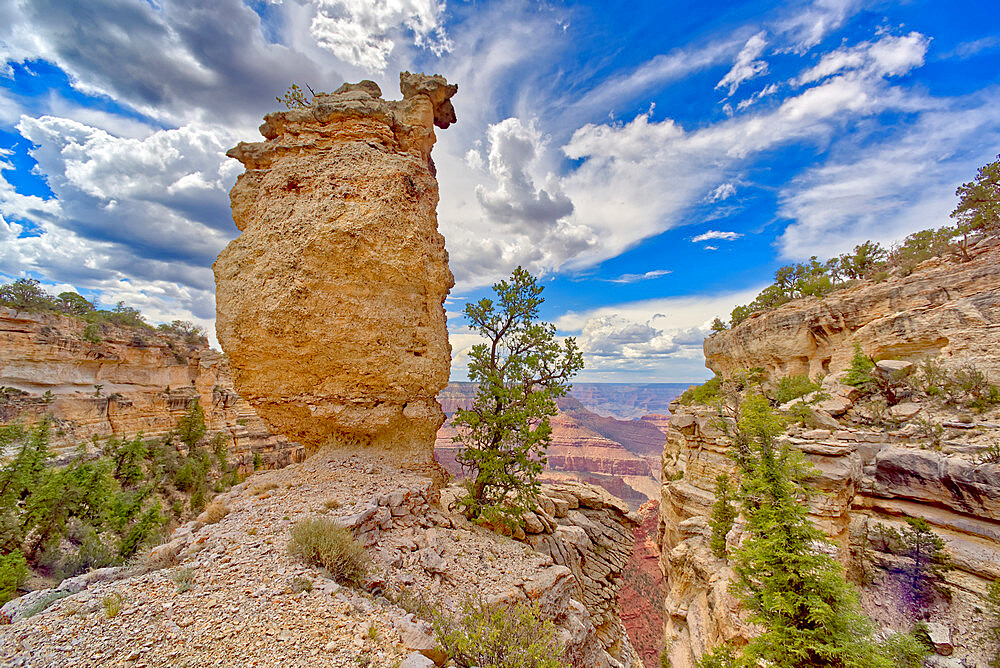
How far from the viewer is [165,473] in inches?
1046

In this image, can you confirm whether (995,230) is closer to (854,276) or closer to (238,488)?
(854,276)

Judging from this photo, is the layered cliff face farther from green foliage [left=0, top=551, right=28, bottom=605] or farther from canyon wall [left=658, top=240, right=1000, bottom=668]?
canyon wall [left=658, top=240, right=1000, bottom=668]

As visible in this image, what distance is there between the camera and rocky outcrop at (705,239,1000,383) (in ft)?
48.2

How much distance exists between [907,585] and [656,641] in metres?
24.7

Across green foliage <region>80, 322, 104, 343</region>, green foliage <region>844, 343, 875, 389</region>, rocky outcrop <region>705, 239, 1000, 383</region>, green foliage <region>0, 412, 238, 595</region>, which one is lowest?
green foliage <region>0, 412, 238, 595</region>

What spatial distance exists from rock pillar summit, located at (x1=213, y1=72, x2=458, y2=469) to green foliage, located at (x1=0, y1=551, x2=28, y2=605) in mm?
8487

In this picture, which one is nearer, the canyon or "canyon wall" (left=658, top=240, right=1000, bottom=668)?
"canyon wall" (left=658, top=240, right=1000, bottom=668)

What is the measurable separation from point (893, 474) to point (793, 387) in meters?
15.0

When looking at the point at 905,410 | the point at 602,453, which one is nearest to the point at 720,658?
the point at 905,410

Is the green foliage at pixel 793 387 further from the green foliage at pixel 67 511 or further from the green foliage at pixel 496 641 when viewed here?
the green foliage at pixel 67 511

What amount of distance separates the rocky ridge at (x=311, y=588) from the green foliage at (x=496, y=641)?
337 mm

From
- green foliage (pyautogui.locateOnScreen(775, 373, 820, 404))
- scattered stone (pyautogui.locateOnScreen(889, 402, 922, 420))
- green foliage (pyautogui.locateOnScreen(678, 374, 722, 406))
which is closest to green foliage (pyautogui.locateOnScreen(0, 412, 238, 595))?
scattered stone (pyautogui.locateOnScreen(889, 402, 922, 420))

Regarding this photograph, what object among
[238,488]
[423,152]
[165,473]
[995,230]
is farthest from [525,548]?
[995,230]

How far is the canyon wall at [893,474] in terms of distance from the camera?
30.2 feet
